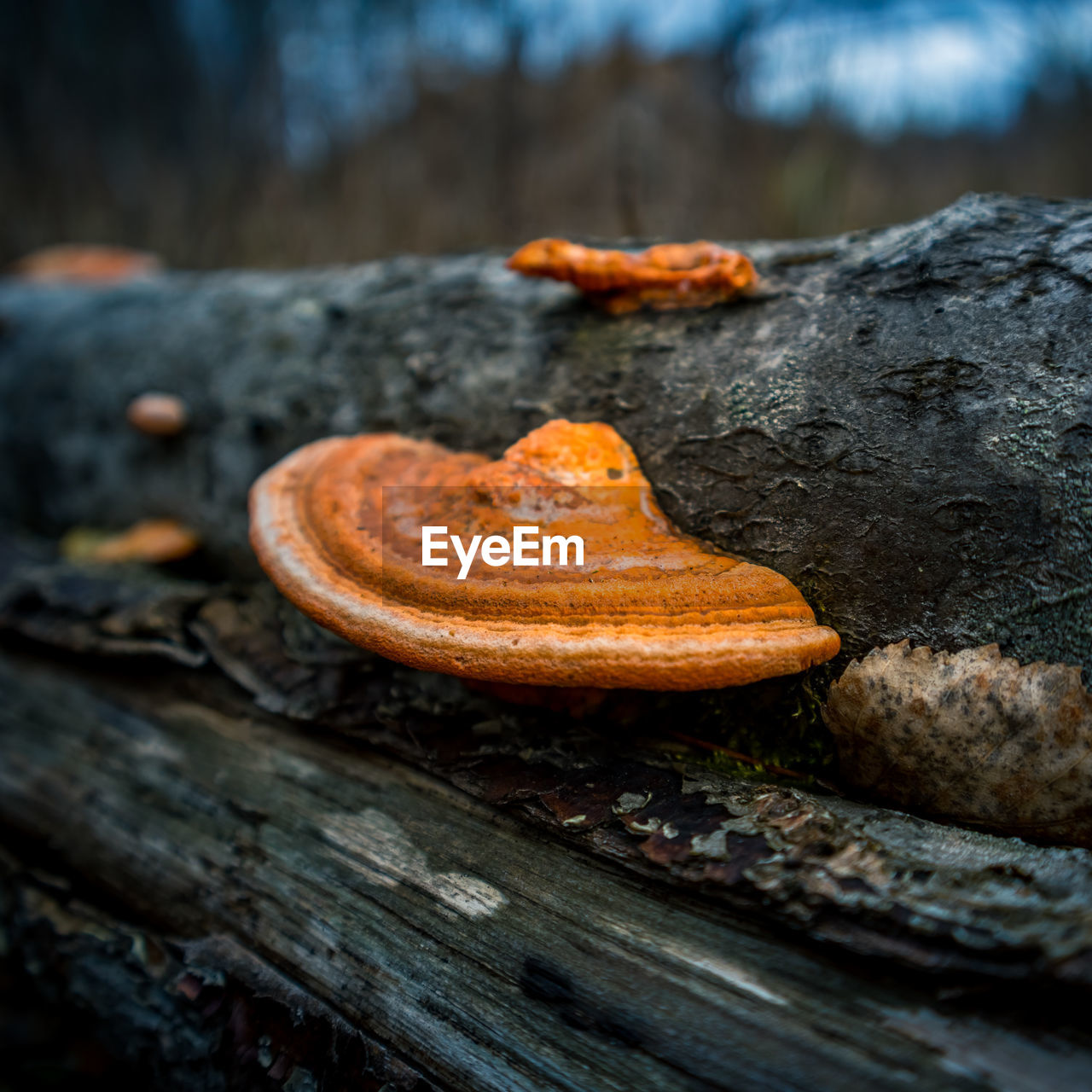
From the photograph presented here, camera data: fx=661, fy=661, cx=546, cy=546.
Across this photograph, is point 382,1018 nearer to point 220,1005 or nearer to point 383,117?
point 220,1005

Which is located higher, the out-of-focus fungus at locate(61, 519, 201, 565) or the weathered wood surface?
the out-of-focus fungus at locate(61, 519, 201, 565)

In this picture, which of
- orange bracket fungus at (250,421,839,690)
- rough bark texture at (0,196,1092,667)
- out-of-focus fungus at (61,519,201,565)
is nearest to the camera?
orange bracket fungus at (250,421,839,690)

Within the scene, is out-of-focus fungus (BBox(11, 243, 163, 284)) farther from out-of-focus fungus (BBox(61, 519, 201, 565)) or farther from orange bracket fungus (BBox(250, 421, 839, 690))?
orange bracket fungus (BBox(250, 421, 839, 690))

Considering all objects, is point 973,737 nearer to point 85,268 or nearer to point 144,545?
point 144,545

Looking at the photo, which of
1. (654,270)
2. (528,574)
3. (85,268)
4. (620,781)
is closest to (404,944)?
(620,781)

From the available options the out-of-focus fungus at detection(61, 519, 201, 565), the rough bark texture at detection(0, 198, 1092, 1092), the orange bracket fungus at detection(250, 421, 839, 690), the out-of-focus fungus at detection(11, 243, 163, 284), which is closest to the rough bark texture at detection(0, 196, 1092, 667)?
the rough bark texture at detection(0, 198, 1092, 1092)

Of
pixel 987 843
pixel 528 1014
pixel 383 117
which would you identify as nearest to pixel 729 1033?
pixel 528 1014

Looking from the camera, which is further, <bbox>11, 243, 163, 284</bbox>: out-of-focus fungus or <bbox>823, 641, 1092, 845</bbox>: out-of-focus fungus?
<bbox>11, 243, 163, 284</bbox>: out-of-focus fungus

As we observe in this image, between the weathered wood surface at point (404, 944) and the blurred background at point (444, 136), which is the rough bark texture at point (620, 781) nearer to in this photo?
the weathered wood surface at point (404, 944)
